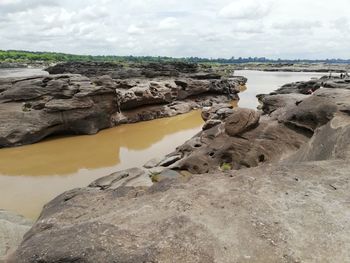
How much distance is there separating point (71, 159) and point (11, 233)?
1030 centimetres

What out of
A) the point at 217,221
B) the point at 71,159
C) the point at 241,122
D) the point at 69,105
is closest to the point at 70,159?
the point at 71,159

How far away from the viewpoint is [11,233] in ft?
29.8

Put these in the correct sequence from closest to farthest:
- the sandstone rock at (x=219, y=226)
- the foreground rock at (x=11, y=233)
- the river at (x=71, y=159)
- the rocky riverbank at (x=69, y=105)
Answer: the sandstone rock at (x=219, y=226)
the foreground rock at (x=11, y=233)
the river at (x=71, y=159)
the rocky riverbank at (x=69, y=105)

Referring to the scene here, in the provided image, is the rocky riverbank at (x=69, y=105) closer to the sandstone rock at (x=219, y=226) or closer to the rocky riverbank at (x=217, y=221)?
the rocky riverbank at (x=217, y=221)

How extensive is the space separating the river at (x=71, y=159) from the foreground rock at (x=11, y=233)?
1411mm

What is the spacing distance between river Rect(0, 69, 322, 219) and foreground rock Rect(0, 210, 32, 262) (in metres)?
1.41

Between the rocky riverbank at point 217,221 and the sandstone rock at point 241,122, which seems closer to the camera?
the rocky riverbank at point 217,221

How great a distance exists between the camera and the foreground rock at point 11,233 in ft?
27.3

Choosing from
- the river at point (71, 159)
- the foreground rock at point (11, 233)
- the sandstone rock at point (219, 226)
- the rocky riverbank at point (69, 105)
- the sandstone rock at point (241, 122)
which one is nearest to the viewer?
the sandstone rock at point (219, 226)

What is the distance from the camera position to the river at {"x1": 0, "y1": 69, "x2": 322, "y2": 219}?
14.4 meters

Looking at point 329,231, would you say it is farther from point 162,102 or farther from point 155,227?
point 162,102

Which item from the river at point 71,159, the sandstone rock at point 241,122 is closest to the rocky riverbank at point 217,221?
the sandstone rock at point 241,122

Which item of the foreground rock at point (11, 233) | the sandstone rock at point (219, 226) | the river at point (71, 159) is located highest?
the sandstone rock at point (219, 226)

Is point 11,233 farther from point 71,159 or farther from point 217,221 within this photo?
point 71,159
